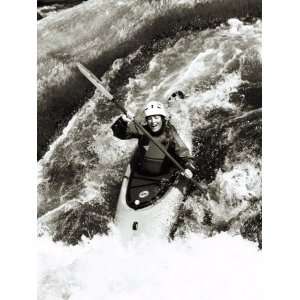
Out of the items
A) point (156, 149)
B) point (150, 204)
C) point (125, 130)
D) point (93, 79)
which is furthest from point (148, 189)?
point (93, 79)

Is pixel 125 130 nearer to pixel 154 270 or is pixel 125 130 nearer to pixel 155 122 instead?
pixel 155 122

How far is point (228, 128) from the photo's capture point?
2172 millimetres

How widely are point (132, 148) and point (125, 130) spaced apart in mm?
88

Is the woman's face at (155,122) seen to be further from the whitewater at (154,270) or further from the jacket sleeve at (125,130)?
the whitewater at (154,270)

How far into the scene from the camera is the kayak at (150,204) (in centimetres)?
207

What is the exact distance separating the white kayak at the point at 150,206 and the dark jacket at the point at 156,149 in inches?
1.8

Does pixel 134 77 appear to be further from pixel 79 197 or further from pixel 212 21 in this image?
pixel 79 197

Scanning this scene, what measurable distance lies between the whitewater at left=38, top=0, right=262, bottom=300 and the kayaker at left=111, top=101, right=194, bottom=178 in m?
0.04

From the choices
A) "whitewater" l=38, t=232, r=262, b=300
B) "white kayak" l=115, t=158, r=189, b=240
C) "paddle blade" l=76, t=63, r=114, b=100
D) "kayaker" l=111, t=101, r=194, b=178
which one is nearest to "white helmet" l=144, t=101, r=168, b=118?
"kayaker" l=111, t=101, r=194, b=178

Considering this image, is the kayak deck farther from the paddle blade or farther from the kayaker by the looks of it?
the paddle blade

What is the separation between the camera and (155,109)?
215 cm

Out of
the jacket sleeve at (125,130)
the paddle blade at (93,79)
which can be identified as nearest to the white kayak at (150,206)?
the jacket sleeve at (125,130)

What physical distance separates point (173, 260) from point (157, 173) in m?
0.38

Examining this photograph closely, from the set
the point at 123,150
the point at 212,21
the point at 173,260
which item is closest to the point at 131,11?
the point at 212,21
